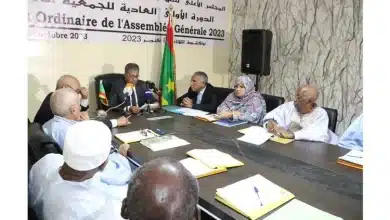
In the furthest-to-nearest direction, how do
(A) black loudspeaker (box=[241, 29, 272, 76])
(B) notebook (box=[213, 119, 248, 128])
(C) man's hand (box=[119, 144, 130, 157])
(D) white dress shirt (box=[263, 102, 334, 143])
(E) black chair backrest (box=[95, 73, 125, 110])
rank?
1. (A) black loudspeaker (box=[241, 29, 272, 76])
2. (E) black chair backrest (box=[95, 73, 125, 110])
3. (B) notebook (box=[213, 119, 248, 128])
4. (D) white dress shirt (box=[263, 102, 334, 143])
5. (C) man's hand (box=[119, 144, 130, 157])

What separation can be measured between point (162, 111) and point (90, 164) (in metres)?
1.93

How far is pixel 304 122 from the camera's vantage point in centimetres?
232

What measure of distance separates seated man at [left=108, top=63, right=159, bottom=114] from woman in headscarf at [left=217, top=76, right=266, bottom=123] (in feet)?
2.60

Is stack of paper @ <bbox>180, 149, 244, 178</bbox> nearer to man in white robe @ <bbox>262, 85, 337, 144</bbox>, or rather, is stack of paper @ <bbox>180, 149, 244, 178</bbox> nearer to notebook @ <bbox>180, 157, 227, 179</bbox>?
notebook @ <bbox>180, 157, 227, 179</bbox>

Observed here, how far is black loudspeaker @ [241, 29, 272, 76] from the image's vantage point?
3.93 m

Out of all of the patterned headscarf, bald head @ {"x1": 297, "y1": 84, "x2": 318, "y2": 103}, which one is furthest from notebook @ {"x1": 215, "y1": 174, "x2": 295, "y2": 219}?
the patterned headscarf

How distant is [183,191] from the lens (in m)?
0.67

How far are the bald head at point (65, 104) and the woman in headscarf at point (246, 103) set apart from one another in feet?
4.05

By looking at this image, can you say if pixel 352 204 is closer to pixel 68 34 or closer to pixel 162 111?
pixel 162 111

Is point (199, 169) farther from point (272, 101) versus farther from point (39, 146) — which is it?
point (272, 101)

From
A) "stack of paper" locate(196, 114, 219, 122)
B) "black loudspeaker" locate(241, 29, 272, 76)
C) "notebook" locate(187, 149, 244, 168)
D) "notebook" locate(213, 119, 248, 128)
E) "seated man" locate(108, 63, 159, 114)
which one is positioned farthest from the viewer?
"black loudspeaker" locate(241, 29, 272, 76)

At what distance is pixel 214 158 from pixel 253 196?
1.46 feet
